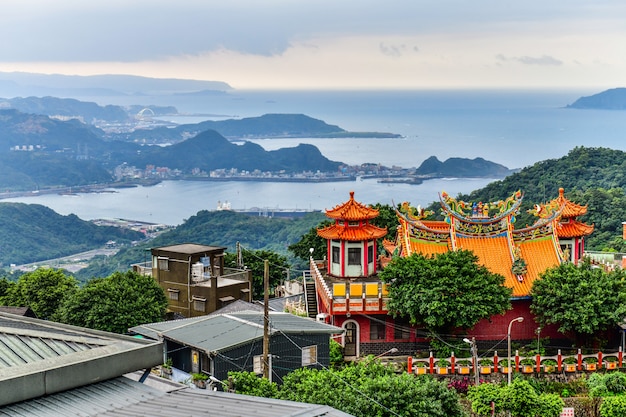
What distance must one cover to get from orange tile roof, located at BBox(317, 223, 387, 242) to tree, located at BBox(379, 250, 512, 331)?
9.36ft

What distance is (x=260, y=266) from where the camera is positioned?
3872 cm

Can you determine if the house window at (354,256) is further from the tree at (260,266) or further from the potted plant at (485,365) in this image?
the tree at (260,266)

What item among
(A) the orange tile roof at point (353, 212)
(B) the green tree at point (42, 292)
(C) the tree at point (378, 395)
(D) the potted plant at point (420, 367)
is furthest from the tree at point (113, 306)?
(C) the tree at point (378, 395)

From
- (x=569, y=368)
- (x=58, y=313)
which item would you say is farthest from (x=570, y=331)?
(x=58, y=313)

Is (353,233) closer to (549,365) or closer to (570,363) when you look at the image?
(549,365)

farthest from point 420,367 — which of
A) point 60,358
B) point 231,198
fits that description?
point 231,198

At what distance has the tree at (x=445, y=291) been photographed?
2388 cm

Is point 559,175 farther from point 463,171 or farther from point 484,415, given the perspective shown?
point 463,171

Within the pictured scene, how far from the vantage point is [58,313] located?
29.1 meters

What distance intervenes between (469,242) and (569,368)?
5.17 metres

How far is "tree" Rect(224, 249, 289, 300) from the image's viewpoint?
3791 centimetres

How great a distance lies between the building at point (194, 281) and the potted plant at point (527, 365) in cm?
1275

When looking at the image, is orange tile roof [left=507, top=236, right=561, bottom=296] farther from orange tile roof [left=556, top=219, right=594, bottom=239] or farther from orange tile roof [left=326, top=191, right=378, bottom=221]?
orange tile roof [left=326, top=191, right=378, bottom=221]

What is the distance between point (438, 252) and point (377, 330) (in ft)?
10.9
